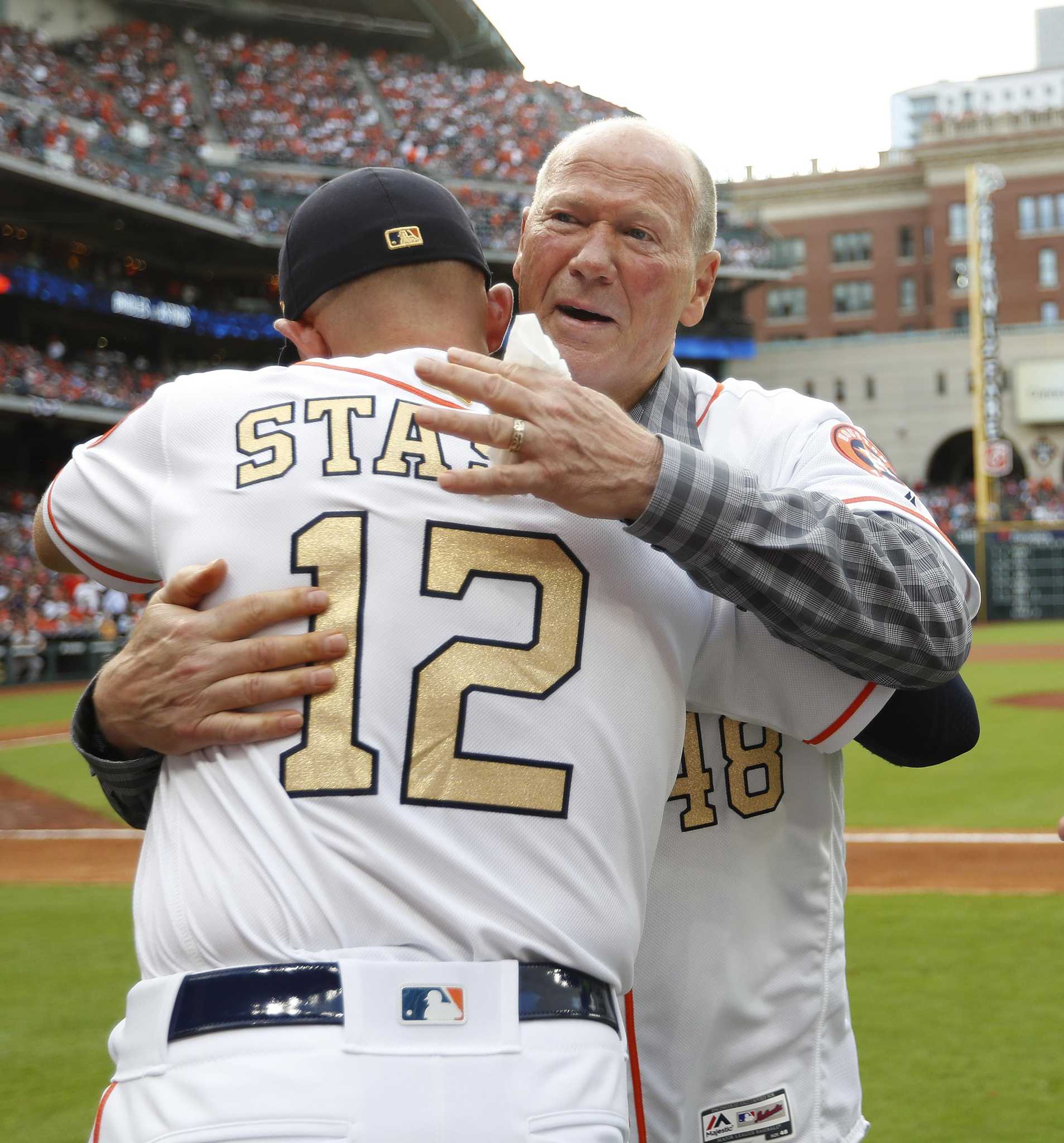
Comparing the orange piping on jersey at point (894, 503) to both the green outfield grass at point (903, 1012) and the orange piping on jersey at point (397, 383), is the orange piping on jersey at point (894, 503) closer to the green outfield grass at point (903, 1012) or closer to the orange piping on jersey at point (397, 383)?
the orange piping on jersey at point (397, 383)

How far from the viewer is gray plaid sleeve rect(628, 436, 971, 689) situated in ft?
4.71

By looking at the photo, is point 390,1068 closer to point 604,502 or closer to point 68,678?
point 604,502

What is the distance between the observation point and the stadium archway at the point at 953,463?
45906 mm

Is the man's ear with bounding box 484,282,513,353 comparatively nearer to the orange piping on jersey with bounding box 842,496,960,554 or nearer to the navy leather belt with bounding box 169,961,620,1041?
the orange piping on jersey with bounding box 842,496,960,554

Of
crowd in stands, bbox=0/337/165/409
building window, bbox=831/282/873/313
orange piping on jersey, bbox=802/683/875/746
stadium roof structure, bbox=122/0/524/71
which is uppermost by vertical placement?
stadium roof structure, bbox=122/0/524/71

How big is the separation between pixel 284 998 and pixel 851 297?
53951mm

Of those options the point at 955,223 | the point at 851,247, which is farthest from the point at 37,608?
the point at 851,247

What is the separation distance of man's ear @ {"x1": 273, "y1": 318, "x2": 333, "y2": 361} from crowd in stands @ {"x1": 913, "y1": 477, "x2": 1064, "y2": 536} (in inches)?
1355

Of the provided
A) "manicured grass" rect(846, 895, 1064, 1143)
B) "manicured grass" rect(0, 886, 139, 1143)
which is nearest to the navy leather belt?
"manicured grass" rect(846, 895, 1064, 1143)

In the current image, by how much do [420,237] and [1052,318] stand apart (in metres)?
52.2

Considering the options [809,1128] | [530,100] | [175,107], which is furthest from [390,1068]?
[530,100]

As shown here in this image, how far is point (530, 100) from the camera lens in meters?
38.6

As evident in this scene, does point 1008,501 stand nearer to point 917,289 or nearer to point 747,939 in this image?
point 917,289

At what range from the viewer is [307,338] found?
1.67 m
